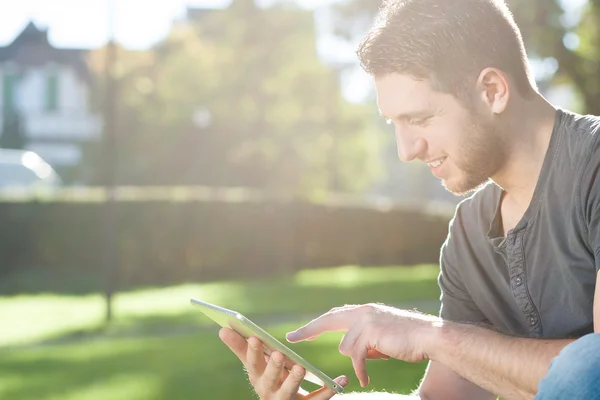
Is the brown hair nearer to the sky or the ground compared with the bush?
nearer to the sky

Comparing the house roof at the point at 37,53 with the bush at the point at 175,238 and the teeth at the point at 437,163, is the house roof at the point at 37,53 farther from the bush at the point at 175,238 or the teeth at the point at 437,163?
the teeth at the point at 437,163

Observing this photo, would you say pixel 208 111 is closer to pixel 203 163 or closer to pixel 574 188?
pixel 203 163

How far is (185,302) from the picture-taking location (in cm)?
1223

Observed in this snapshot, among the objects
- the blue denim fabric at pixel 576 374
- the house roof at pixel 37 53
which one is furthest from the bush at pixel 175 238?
the house roof at pixel 37 53

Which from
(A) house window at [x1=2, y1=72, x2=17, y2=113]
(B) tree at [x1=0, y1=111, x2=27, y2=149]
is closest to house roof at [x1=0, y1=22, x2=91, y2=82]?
(A) house window at [x1=2, y1=72, x2=17, y2=113]

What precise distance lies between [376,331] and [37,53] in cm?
3922

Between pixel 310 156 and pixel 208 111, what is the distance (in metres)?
2.97

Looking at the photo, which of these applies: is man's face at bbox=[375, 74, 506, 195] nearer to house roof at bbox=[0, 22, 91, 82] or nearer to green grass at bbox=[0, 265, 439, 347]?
green grass at bbox=[0, 265, 439, 347]

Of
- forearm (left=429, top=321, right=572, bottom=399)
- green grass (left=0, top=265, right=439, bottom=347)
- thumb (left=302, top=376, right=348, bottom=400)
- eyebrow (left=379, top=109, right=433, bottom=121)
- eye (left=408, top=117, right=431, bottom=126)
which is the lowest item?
green grass (left=0, top=265, right=439, bottom=347)

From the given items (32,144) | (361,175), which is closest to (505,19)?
(361,175)

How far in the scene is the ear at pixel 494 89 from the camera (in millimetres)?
2678

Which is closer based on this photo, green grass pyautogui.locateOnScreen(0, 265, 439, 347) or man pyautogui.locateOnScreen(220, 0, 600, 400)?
man pyautogui.locateOnScreen(220, 0, 600, 400)

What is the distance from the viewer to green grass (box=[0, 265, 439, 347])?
10.0 meters

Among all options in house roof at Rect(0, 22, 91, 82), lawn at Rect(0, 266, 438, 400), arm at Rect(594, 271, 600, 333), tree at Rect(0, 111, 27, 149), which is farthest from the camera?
house roof at Rect(0, 22, 91, 82)
